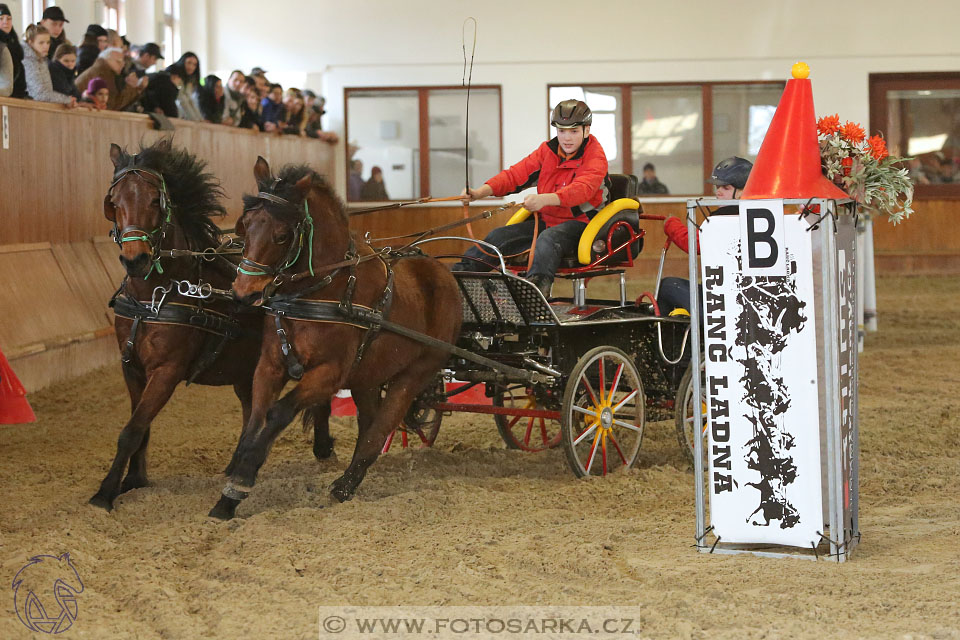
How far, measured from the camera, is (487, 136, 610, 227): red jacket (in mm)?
5879

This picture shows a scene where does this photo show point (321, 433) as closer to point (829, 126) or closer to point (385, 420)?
point (385, 420)

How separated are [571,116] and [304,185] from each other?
1777 millimetres

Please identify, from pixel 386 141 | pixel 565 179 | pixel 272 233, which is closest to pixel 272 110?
pixel 386 141

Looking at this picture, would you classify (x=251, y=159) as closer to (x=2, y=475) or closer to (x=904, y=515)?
(x=2, y=475)

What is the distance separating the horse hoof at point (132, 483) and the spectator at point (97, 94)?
18.1ft

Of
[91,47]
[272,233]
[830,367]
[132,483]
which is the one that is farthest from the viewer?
[91,47]

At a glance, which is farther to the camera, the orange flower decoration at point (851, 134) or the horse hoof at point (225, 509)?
the orange flower decoration at point (851, 134)

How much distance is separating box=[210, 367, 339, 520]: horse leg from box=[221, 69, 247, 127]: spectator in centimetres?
998

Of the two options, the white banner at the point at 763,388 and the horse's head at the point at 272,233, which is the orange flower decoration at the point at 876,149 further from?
the horse's head at the point at 272,233

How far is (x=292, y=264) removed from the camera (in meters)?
4.81

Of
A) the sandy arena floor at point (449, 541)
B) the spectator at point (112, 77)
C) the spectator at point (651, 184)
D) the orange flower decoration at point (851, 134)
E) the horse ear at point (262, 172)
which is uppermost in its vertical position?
the spectator at point (112, 77)

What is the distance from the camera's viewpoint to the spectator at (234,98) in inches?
564

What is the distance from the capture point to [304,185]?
4.78 meters

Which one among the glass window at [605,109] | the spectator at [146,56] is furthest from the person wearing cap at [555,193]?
the glass window at [605,109]
